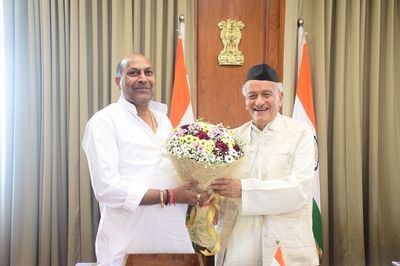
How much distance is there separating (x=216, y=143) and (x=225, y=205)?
1.40 feet

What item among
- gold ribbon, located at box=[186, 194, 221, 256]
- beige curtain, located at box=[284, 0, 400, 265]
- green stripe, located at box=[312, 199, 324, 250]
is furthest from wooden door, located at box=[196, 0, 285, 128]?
gold ribbon, located at box=[186, 194, 221, 256]

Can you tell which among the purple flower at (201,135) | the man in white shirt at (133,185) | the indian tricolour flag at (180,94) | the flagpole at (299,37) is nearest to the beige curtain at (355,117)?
the flagpole at (299,37)

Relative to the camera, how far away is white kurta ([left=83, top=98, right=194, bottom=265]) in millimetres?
1703

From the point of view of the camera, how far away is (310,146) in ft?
5.69

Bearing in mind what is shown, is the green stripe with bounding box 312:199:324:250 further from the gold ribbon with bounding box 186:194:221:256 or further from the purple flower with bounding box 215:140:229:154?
the purple flower with bounding box 215:140:229:154

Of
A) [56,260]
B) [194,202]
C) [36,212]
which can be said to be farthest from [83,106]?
[194,202]

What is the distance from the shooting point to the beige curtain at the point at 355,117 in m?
3.16

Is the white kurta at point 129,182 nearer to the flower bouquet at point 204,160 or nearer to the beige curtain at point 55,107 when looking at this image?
the flower bouquet at point 204,160

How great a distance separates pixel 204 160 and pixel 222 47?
1965 millimetres

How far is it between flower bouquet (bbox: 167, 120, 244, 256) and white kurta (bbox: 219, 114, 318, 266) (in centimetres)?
13

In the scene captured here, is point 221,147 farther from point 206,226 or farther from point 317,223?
point 317,223

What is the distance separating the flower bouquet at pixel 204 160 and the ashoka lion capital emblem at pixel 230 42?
1.70m

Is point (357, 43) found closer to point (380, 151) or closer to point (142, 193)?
point (380, 151)

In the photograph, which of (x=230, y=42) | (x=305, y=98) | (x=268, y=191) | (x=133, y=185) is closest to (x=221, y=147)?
(x=268, y=191)
